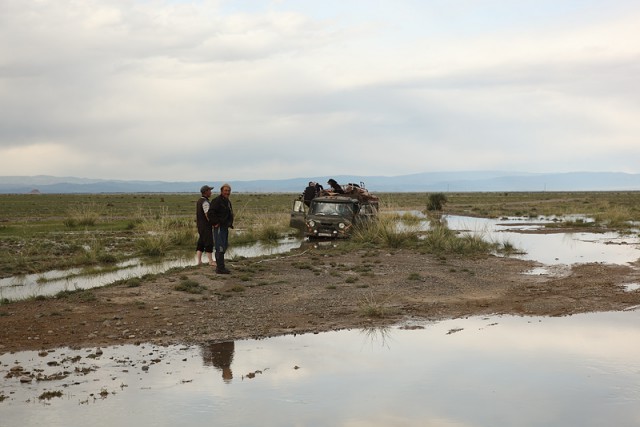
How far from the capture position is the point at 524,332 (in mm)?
10445

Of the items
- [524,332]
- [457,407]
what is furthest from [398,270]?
[457,407]

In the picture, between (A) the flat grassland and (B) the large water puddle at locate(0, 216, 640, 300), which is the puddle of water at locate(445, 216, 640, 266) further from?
(A) the flat grassland

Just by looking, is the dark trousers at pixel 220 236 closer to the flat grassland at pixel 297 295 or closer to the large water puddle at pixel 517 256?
the flat grassland at pixel 297 295

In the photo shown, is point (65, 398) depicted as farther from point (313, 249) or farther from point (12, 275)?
point (313, 249)

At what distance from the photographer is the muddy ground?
10526 mm

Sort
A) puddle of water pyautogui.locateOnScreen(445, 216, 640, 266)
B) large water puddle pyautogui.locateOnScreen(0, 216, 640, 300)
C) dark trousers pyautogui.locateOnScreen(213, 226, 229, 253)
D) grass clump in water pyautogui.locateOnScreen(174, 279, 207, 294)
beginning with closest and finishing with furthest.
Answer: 1. grass clump in water pyautogui.locateOnScreen(174, 279, 207, 294)
2. large water puddle pyautogui.locateOnScreen(0, 216, 640, 300)
3. dark trousers pyautogui.locateOnScreen(213, 226, 229, 253)
4. puddle of water pyautogui.locateOnScreen(445, 216, 640, 266)

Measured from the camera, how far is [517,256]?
69.8 feet

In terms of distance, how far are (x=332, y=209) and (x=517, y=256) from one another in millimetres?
7461

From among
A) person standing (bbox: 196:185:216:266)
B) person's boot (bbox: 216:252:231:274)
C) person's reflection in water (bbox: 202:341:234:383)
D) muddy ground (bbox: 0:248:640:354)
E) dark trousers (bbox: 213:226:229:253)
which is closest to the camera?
person's reflection in water (bbox: 202:341:234:383)

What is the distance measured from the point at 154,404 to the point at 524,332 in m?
6.10

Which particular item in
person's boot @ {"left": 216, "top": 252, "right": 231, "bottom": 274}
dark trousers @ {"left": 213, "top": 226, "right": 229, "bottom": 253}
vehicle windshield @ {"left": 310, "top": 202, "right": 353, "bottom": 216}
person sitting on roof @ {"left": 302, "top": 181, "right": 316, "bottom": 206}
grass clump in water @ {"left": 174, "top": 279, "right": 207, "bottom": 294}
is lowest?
grass clump in water @ {"left": 174, "top": 279, "right": 207, "bottom": 294}

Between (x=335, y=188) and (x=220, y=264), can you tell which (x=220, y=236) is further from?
(x=335, y=188)

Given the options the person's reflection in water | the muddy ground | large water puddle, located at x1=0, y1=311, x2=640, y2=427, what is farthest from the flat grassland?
large water puddle, located at x1=0, y1=311, x2=640, y2=427

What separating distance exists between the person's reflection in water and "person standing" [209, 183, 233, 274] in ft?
21.0
